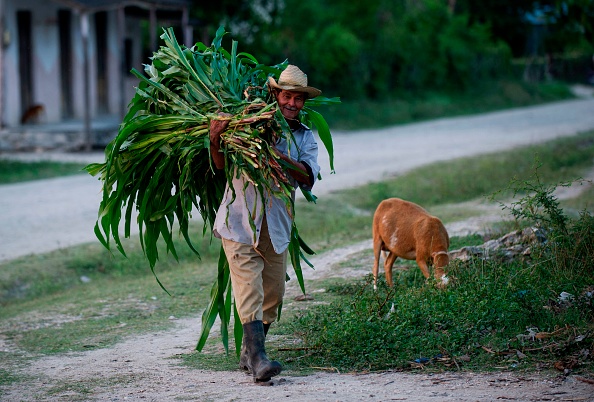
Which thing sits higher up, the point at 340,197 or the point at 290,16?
the point at 290,16

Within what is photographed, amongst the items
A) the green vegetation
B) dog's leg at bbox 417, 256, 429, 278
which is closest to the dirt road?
the green vegetation

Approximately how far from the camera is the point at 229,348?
594 centimetres

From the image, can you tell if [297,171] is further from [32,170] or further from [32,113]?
[32,113]

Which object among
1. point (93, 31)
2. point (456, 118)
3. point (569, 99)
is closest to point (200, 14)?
point (93, 31)

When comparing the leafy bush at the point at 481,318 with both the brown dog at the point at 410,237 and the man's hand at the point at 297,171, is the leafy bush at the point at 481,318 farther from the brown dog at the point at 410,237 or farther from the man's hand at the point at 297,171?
the man's hand at the point at 297,171

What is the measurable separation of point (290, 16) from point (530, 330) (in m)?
25.4

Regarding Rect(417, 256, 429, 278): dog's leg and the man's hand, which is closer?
the man's hand

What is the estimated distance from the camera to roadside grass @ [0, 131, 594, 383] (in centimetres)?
544

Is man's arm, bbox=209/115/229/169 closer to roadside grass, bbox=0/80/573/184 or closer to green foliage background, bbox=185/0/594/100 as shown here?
roadside grass, bbox=0/80/573/184

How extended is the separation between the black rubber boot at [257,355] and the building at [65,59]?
14466 millimetres

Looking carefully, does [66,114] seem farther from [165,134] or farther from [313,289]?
[165,134]

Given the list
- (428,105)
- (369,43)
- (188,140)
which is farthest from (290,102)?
(369,43)

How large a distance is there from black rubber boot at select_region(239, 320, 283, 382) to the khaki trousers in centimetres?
5

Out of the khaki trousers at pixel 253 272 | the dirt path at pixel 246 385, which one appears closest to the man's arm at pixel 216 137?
the khaki trousers at pixel 253 272
